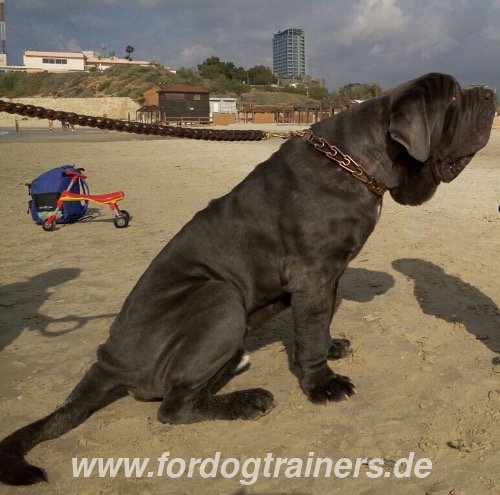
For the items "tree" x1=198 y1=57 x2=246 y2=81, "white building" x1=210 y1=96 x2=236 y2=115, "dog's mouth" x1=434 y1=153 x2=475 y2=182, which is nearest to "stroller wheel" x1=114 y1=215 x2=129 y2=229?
"dog's mouth" x1=434 y1=153 x2=475 y2=182

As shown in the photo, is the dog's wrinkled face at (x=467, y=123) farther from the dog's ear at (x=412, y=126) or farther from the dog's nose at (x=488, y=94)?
the dog's ear at (x=412, y=126)

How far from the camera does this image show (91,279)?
6.23 m

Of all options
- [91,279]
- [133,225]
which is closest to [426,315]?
[91,279]

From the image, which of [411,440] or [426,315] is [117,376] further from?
[426,315]

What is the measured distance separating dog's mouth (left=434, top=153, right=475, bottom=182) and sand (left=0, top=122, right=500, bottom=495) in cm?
132

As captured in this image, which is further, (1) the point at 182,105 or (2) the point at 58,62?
(2) the point at 58,62

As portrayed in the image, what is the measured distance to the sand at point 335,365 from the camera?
2.84 meters

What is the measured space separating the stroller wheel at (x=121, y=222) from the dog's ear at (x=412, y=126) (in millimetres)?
6364

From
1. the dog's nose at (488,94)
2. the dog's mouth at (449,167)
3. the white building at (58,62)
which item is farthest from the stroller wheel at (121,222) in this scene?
the white building at (58,62)

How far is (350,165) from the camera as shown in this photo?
3377 mm

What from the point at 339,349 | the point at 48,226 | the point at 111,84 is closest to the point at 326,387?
the point at 339,349

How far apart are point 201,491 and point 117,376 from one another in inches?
35.2

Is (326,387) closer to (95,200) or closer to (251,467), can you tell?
(251,467)

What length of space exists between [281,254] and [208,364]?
2.64 ft
